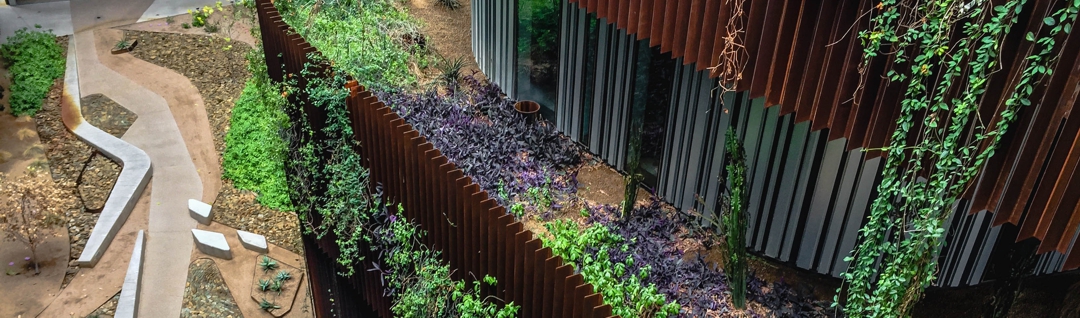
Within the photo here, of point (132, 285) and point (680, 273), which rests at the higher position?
point (680, 273)

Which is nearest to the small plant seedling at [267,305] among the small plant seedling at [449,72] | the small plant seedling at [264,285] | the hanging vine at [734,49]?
the small plant seedling at [264,285]

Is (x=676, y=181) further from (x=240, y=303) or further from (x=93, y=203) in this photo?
(x=93, y=203)

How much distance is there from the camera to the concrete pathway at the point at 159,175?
6.53 m

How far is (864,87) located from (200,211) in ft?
20.3

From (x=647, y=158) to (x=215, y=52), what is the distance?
675 centimetres

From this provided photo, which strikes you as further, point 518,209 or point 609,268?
point 518,209

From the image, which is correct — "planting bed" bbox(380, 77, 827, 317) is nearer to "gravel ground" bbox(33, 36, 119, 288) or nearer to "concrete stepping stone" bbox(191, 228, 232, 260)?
"concrete stepping stone" bbox(191, 228, 232, 260)

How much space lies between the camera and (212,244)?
22.5 ft

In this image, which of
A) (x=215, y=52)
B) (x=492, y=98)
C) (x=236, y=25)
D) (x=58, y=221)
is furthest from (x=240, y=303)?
(x=236, y=25)

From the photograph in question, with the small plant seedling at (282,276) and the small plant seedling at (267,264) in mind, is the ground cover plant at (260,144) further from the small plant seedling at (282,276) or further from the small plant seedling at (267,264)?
the small plant seedling at (282,276)

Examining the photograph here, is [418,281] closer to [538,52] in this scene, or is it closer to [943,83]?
[943,83]

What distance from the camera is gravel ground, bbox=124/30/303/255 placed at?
7480mm

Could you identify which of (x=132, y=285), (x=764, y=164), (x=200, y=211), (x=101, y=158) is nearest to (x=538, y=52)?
(x=764, y=164)

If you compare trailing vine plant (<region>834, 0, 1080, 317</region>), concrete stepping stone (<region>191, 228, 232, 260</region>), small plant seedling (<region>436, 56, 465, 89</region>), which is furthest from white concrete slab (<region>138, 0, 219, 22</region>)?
trailing vine plant (<region>834, 0, 1080, 317</region>)
